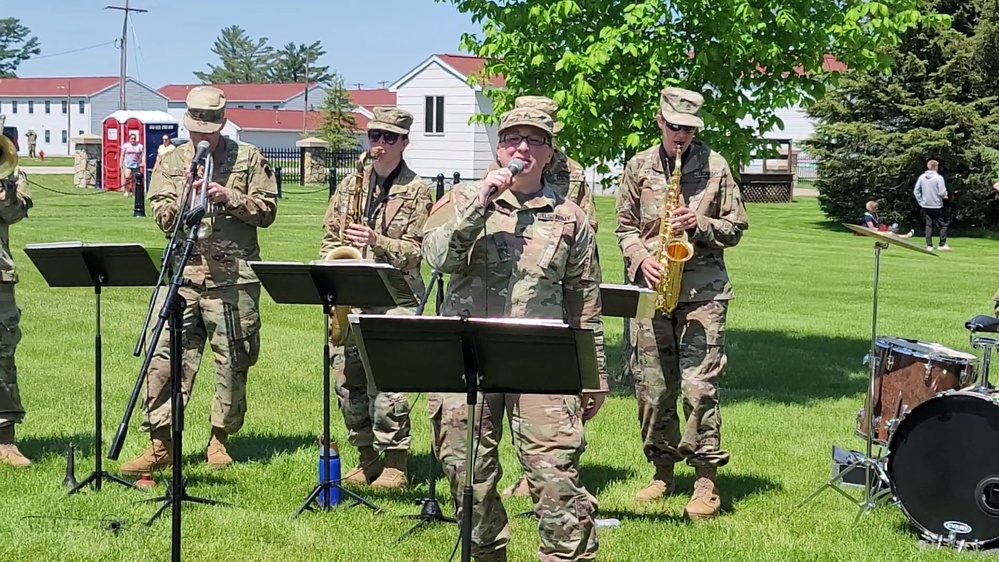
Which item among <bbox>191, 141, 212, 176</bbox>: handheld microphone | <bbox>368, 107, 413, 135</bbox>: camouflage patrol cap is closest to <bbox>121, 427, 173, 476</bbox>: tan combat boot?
<bbox>191, 141, 212, 176</bbox>: handheld microphone

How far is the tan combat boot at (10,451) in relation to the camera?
806 cm

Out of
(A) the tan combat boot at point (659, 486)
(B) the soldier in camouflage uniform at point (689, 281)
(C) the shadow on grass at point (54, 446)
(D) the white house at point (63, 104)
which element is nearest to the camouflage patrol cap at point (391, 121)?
(B) the soldier in camouflage uniform at point (689, 281)

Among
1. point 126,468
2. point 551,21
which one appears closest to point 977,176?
point 551,21

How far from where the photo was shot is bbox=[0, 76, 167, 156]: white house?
101 m

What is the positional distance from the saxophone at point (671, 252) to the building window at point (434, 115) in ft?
143

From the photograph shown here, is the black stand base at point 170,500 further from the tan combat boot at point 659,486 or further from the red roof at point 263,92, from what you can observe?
the red roof at point 263,92

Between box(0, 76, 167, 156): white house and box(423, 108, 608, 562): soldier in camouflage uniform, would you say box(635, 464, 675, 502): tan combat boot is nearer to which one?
box(423, 108, 608, 562): soldier in camouflage uniform

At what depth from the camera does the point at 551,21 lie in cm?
1040

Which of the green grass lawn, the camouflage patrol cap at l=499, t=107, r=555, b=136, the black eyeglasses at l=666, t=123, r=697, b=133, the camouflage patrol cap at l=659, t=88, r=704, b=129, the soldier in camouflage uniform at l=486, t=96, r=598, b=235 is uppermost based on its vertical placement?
the camouflage patrol cap at l=659, t=88, r=704, b=129

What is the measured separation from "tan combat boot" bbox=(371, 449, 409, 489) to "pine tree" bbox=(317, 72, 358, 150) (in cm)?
5273

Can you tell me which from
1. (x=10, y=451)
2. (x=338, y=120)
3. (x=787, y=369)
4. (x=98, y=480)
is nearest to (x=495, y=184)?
(x=98, y=480)

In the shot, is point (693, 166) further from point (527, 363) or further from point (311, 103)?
point (311, 103)

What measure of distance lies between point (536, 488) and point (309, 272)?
2.17 metres

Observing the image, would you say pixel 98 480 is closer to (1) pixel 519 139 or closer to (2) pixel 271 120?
(1) pixel 519 139
